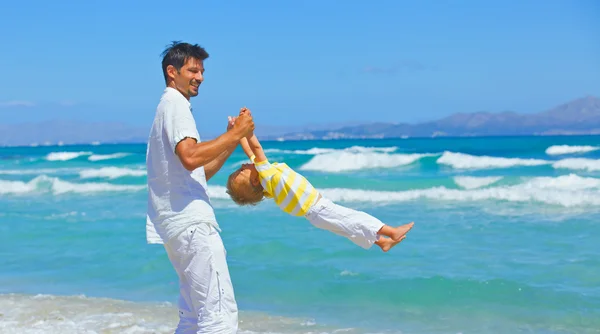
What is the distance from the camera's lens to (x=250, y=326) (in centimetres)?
614

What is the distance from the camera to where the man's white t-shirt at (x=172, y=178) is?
11.8ft

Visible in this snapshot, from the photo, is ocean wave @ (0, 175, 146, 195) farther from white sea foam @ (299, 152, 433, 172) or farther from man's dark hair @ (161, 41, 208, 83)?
man's dark hair @ (161, 41, 208, 83)

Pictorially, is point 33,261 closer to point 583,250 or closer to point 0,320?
point 0,320

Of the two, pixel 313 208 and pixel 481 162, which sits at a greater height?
pixel 481 162

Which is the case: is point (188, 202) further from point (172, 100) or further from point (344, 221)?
point (344, 221)

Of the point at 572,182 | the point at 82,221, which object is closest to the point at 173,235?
the point at 82,221

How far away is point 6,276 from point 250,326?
4.14 meters

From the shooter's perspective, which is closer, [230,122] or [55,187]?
[230,122]

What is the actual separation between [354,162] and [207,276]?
2838 centimetres

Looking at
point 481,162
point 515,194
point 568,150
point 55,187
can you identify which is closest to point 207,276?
point 515,194

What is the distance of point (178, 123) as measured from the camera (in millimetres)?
3561

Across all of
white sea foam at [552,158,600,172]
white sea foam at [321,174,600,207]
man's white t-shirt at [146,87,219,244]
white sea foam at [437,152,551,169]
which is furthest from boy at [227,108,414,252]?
white sea foam at [437,152,551,169]

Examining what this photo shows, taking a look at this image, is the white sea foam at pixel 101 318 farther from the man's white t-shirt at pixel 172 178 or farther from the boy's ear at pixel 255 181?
the man's white t-shirt at pixel 172 178

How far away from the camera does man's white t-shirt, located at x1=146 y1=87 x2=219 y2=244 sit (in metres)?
3.59
